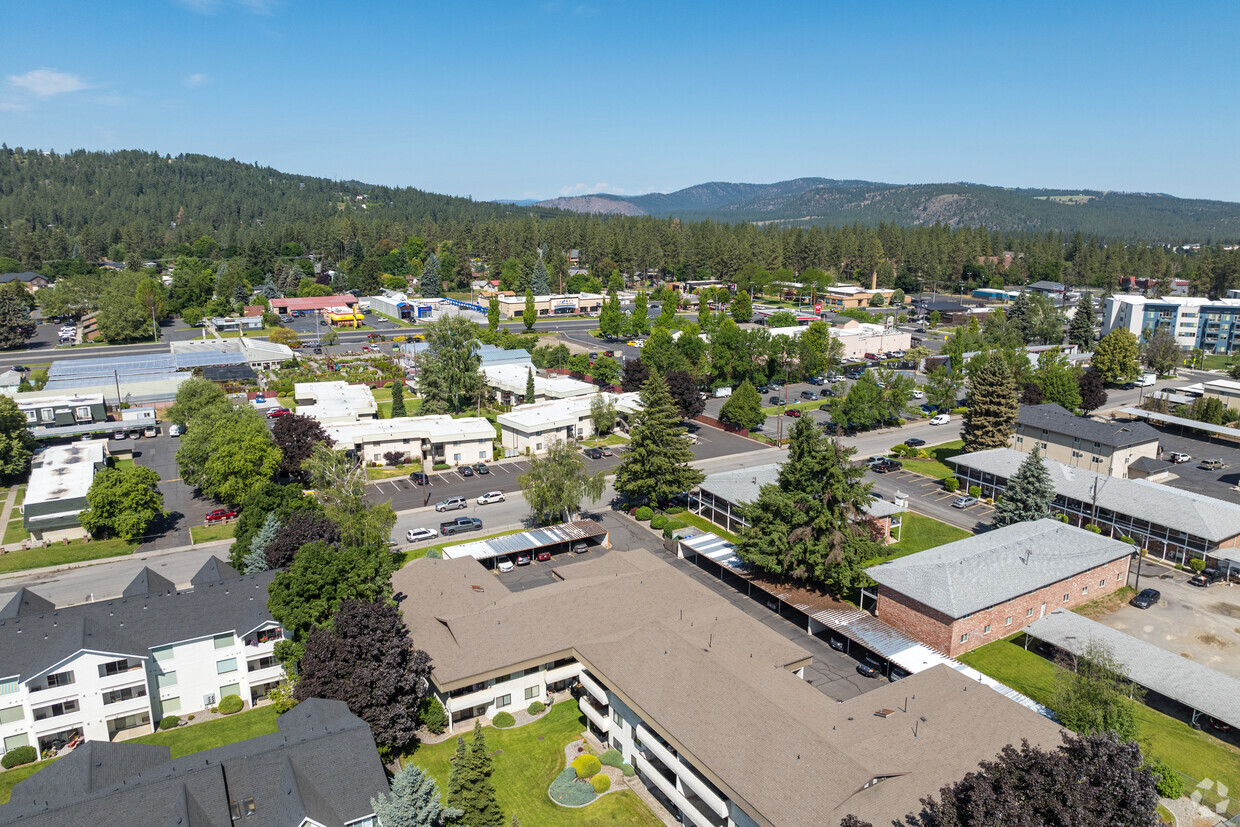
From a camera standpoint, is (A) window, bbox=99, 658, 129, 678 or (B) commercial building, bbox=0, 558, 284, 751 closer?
(B) commercial building, bbox=0, 558, 284, 751

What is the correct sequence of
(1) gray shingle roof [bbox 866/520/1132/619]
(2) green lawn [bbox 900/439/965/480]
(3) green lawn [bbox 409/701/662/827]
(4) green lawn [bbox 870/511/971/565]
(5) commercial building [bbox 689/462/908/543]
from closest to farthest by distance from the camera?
→ (3) green lawn [bbox 409/701/662/827], (1) gray shingle roof [bbox 866/520/1132/619], (4) green lawn [bbox 870/511/971/565], (5) commercial building [bbox 689/462/908/543], (2) green lawn [bbox 900/439/965/480]

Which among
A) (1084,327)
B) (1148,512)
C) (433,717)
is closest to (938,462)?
(1148,512)

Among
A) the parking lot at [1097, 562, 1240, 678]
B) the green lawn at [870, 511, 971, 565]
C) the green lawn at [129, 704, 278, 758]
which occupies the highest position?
the green lawn at [870, 511, 971, 565]

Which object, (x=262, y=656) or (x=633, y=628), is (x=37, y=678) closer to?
(x=262, y=656)

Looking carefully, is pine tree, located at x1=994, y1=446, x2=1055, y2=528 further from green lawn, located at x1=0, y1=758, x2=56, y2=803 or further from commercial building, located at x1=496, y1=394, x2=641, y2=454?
green lawn, located at x1=0, y1=758, x2=56, y2=803

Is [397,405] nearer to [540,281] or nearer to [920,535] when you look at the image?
[920,535]

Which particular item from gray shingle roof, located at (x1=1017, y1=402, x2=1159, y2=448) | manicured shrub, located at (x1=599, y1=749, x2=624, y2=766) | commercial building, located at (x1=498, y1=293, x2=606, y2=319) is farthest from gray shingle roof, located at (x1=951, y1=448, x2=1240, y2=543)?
commercial building, located at (x1=498, y1=293, x2=606, y2=319)

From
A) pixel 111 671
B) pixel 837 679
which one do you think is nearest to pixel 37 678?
pixel 111 671
